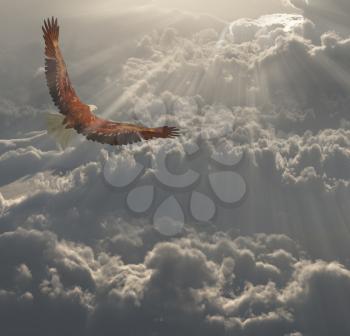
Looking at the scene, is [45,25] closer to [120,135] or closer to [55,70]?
[55,70]

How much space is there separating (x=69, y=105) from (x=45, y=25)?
365 centimetres

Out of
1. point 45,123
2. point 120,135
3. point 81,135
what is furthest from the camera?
point 45,123

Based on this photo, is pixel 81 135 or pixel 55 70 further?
pixel 55 70

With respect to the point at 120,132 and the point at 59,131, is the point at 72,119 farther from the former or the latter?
the point at 120,132

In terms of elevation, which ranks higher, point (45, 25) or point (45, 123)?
point (45, 25)

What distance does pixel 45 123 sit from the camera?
77.0 feet

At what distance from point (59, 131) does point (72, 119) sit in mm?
913

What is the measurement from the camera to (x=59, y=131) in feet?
76.8

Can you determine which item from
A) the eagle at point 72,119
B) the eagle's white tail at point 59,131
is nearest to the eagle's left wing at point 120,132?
the eagle at point 72,119

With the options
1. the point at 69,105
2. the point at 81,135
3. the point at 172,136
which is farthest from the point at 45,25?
the point at 172,136

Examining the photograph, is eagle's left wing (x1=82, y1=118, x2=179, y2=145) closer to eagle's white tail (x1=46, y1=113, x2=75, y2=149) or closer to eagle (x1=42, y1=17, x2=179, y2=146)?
eagle (x1=42, y1=17, x2=179, y2=146)

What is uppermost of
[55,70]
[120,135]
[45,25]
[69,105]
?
[45,25]

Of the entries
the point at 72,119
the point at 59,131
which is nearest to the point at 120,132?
the point at 72,119

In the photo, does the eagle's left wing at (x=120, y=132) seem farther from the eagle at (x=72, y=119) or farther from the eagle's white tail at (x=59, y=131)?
the eagle's white tail at (x=59, y=131)
